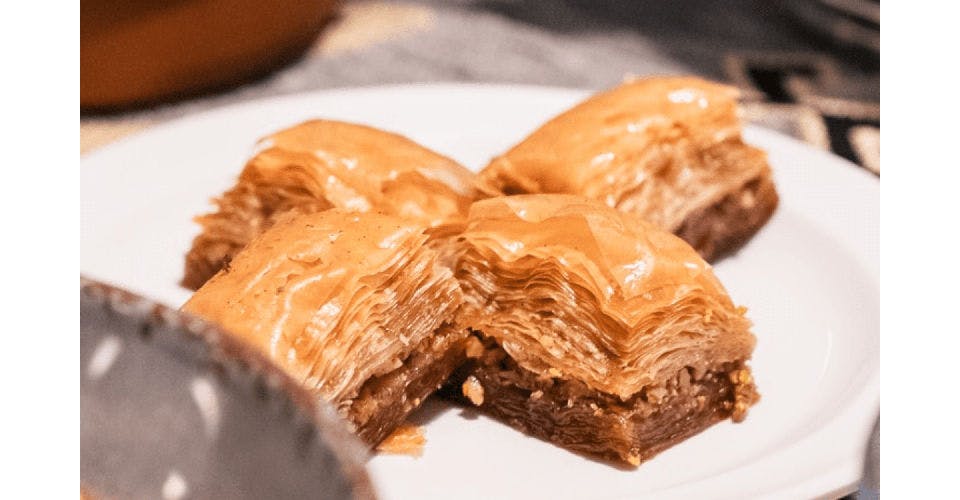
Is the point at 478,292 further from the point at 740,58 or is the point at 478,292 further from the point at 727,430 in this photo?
the point at 740,58

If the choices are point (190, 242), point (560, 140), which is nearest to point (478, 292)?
point (560, 140)

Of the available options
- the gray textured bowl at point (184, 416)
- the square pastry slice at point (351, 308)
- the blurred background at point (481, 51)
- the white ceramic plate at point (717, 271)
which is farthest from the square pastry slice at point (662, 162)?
the gray textured bowl at point (184, 416)

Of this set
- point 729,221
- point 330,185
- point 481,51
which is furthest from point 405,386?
point 481,51

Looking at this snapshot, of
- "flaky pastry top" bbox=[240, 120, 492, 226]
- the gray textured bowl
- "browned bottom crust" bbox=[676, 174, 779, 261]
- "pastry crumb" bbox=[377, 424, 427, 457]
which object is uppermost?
the gray textured bowl

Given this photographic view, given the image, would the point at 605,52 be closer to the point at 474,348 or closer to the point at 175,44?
the point at 175,44

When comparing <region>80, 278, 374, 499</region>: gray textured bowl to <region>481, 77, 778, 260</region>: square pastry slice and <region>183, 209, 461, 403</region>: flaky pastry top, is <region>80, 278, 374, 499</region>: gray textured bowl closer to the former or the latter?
<region>183, 209, 461, 403</region>: flaky pastry top

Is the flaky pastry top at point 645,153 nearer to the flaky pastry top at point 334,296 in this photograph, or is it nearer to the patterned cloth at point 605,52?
the flaky pastry top at point 334,296

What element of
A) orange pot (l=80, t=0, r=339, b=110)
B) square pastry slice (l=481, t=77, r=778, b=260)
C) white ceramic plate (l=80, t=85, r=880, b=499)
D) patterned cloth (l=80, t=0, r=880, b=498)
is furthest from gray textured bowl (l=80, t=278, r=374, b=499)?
patterned cloth (l=80, t=0, r=880, b=498)
